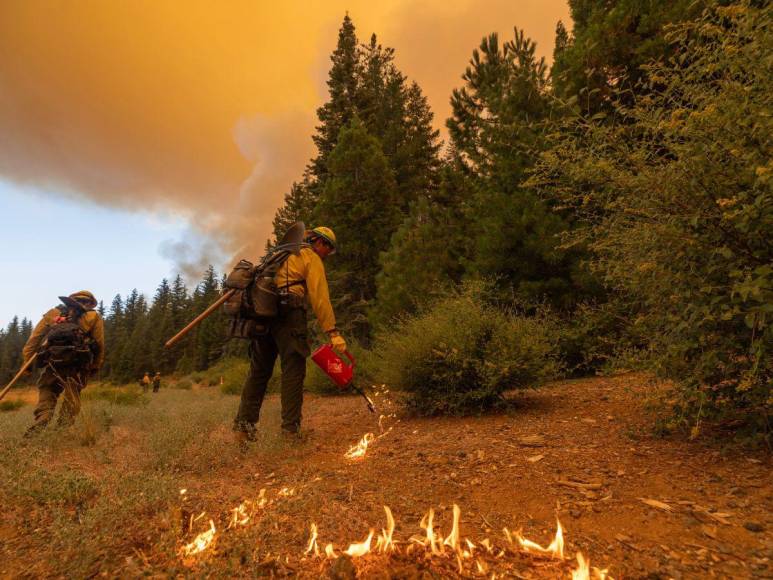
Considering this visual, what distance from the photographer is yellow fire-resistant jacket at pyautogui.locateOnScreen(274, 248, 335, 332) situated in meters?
4.55

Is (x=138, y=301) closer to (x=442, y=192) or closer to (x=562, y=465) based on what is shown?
(x=442, y=192)

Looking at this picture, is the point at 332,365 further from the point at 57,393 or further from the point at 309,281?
the point at 57,393

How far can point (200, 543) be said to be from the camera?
1925mm

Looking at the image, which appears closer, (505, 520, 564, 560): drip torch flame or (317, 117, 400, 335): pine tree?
(505, 520, 564, 560): drip torch flame

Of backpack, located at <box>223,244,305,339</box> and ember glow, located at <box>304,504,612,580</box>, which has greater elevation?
backpack, located at <box>223,244,305,339</box>

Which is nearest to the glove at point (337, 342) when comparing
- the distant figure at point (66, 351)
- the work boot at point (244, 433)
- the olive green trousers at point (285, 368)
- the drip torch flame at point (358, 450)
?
the olive green trousers at point (285, 368)

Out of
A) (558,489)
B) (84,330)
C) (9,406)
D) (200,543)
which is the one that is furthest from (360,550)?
(9,406)

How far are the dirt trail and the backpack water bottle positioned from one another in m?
0.65

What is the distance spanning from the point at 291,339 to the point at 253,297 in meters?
0.58

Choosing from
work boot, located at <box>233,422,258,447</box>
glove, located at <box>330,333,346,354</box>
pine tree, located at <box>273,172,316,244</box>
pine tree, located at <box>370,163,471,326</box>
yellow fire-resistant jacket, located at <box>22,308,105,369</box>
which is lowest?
work boot, located at <box>233,422,258,447</box>

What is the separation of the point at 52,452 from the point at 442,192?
12.1 m

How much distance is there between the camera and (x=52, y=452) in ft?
14.1

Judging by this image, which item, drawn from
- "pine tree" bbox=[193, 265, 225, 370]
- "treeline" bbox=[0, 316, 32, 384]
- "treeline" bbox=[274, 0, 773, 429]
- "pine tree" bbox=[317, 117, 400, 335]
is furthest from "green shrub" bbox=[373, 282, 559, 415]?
"treeline" bbox=[0, 316, 32, 384]

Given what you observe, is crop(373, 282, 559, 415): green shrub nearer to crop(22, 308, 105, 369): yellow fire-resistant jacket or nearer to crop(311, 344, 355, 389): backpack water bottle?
crop(311, 344, 355, 389): backpack water bottle
